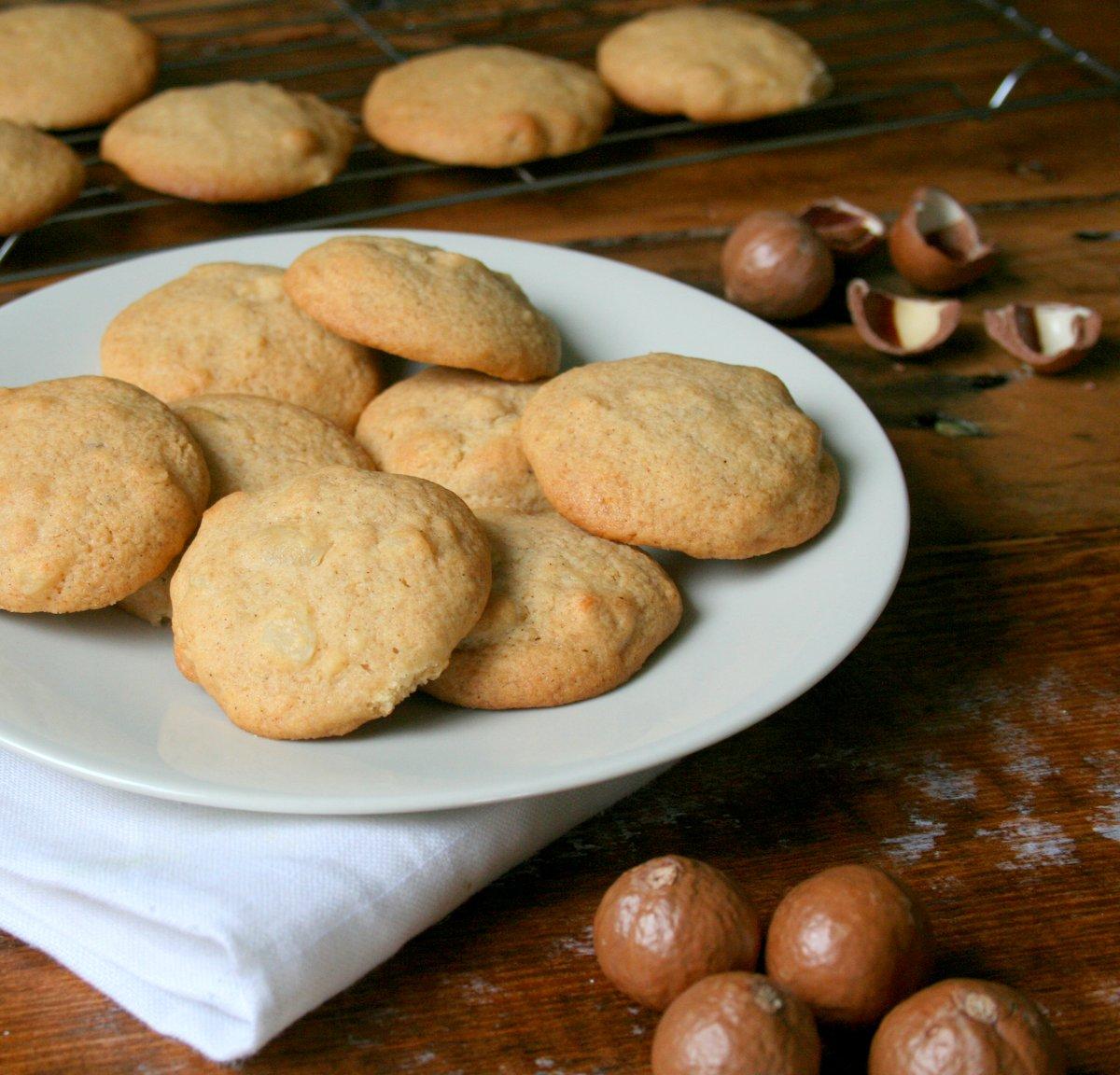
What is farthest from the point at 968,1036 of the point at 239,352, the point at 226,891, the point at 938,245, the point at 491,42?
the point at 491,42

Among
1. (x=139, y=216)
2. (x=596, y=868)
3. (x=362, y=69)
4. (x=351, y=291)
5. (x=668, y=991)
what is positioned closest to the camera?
(x=668, y=991)

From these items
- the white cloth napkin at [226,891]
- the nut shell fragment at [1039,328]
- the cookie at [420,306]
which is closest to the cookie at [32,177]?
the cookie at [420,306]

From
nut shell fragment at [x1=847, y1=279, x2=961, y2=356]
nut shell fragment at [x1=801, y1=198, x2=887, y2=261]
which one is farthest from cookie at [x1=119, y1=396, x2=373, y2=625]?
nut shell fragment at [x1=801, y1=198, x2=887, y2=261]

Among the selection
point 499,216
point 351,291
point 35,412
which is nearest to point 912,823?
point 351,291

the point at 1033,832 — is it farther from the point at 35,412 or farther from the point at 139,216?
the point at 139,216

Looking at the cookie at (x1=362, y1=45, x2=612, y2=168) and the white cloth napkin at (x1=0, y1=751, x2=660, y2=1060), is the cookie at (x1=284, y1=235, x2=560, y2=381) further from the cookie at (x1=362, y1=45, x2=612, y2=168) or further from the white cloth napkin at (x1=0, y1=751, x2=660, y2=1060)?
the cookie at (x1=362, y1=45, x2=612, y2=168)

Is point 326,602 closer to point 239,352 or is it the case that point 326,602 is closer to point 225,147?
point 239,352
